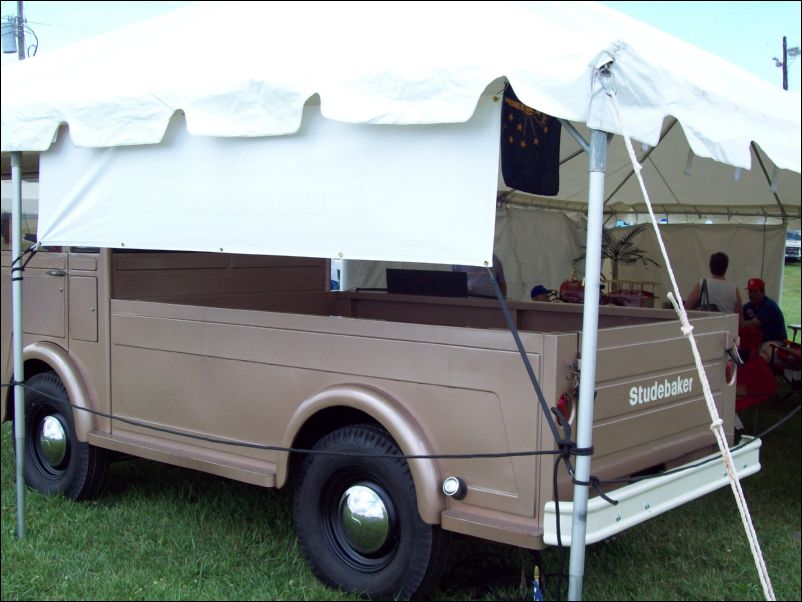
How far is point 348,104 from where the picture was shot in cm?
287

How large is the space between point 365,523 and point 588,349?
4.03 ft

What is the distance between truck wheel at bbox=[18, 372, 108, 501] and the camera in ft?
14.5

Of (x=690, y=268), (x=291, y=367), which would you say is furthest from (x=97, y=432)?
(x=690, y=268)

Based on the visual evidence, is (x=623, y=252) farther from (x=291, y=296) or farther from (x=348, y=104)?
(x=348, y=104)

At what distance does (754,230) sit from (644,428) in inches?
300

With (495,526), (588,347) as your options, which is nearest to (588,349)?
(588,347)

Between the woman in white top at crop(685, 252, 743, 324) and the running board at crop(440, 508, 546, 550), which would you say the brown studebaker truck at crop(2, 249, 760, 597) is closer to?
the running board at crop(440, 508, 546, 550)

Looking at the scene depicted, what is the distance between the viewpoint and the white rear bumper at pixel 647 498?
110 inches

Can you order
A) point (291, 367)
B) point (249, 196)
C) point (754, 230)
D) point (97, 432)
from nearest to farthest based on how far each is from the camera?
point (249, 196) < point (291, 367) < point (97, 432) < point (754, 230)

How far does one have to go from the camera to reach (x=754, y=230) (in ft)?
33.2

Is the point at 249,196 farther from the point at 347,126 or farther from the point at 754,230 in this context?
the point at 754,230

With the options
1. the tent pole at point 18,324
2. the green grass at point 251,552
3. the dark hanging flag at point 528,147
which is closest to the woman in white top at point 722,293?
the green grass at point 251,552

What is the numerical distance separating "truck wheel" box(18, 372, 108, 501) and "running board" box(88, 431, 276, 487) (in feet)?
0.89

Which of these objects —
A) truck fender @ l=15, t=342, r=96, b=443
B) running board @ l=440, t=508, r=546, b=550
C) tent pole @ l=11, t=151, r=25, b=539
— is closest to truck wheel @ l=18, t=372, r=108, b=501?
truck fender @ l=15, t=342, r=96, b=443
